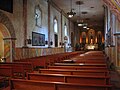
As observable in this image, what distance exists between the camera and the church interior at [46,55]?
13.4ft

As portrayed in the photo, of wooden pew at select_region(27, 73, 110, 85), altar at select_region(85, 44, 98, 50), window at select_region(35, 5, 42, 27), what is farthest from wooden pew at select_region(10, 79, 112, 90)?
altar at select_region(85, 44, 98, 50)

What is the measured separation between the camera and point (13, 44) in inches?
451

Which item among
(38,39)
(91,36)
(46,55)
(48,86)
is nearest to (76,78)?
(48,86)

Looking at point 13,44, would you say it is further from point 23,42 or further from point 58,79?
point 58,79

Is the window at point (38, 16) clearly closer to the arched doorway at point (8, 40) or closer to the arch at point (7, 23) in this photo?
the arch at point (7, 23)

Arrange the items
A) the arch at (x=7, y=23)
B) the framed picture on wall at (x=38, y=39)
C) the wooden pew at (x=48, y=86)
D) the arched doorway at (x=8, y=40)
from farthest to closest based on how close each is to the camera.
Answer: the framed picture on wall at (x=38, y=39), the arched doorway at (x=8, y=40), the arch at (x=7, y=23), the wooden pew at (x=48, y=86)

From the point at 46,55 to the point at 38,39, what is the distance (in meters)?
1.69

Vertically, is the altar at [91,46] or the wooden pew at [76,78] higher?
the altar at [91,46]

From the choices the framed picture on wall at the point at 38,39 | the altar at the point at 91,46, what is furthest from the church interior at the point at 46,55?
the altar at the point at 91,46

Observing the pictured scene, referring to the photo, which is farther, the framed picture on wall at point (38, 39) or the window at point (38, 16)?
the window at point (38, 16)

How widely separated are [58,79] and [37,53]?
34.8 feet

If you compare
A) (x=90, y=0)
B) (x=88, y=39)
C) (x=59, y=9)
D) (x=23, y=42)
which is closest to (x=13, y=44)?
(x=23, y=42)

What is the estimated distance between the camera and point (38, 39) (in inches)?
607

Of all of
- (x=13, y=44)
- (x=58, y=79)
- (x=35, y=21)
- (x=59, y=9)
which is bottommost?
(x=58, y=79)
